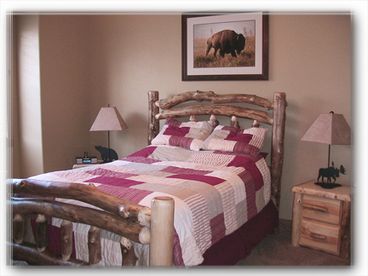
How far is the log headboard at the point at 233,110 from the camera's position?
349 centimetres

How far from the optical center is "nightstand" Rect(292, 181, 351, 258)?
2.98m

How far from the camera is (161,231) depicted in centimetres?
167

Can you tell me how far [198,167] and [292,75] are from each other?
131 cm

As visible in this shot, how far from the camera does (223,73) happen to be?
3.95 meters

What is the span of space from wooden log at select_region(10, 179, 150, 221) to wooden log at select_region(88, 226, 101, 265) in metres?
0.18

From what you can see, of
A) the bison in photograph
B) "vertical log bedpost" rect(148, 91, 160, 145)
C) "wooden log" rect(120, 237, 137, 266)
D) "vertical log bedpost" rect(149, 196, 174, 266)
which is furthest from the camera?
"vertical log bedpost" rect(148, 91, 160, 145)

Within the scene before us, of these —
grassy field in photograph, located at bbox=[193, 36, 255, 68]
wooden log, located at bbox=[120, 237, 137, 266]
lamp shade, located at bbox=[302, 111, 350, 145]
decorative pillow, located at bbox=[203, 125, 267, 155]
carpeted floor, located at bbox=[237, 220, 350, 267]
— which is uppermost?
grassy field in photograph, located at bbox=[193, 36, 255, 68]

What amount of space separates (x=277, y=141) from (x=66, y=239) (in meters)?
2.11

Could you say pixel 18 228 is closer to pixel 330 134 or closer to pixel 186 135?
pixel 186 135

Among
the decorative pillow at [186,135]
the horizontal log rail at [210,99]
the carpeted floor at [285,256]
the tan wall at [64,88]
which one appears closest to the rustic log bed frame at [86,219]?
the carpeted floor at [285,256]

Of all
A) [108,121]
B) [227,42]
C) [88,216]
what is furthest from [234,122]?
[88,216]

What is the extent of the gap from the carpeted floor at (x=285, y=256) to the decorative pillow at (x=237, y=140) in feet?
2.64

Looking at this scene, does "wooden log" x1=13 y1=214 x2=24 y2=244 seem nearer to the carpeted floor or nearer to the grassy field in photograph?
the carpeted floor

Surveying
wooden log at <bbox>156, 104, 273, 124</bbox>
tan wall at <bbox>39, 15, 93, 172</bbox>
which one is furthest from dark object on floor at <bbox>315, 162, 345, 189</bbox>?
tan wall at <bbox>39, 15, 93, 172</bbox>
